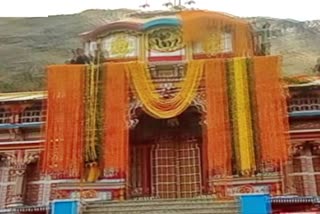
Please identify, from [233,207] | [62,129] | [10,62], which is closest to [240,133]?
[233,207]

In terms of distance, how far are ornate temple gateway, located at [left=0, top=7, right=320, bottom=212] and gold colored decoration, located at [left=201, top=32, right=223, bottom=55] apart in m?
0.13

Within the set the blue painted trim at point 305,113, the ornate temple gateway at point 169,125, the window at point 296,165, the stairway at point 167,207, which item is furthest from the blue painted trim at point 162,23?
the stairway at point 167,207

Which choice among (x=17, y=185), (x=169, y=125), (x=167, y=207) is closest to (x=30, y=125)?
(x=17, y=185)

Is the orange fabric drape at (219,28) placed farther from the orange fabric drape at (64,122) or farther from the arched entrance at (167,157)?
the orange fabric drape at (64,122)

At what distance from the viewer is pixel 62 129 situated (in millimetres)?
18547

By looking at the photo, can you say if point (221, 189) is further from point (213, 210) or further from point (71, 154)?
point (71, 154)

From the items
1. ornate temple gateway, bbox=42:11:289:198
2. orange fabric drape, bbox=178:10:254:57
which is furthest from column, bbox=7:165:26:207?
orange fabric drape, bbox=178:10:254:57

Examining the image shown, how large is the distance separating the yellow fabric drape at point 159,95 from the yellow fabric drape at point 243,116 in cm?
123

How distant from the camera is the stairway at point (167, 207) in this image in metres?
15.9

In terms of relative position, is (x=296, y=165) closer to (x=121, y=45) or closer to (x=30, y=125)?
(x=121, y=45)

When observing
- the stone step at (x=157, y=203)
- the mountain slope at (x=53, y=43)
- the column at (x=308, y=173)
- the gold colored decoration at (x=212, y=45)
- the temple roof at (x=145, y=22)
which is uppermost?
the mountain slope at (x=53, y=43)

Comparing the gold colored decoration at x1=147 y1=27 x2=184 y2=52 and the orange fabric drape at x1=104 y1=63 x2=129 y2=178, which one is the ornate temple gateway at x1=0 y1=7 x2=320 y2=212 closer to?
the orange fabric drape at x1=104 y1=63 x2=129 y2=178

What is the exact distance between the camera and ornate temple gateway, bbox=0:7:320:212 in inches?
705

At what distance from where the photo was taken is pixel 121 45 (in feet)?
74.0
